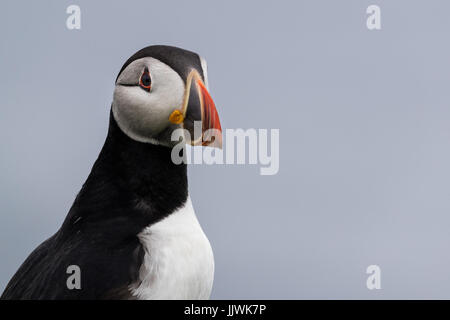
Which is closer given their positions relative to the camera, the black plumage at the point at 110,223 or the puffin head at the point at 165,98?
the black plumage at the point at 110,223

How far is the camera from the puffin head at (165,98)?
164 inches

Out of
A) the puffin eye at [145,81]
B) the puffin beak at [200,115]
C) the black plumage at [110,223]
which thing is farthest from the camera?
the puffin eye at [145,81]

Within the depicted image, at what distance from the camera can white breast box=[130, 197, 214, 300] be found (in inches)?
160

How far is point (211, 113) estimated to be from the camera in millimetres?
4152

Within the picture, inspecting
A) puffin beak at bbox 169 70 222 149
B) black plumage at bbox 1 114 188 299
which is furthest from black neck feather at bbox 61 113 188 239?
puffin beak at bbox 169 70 222 149

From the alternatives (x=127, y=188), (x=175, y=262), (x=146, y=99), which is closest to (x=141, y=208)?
(x=127, y=188)

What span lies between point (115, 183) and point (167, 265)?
0.54m

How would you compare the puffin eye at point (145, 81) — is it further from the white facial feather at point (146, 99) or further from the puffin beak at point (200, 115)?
the puffin beak at point (200, 115)

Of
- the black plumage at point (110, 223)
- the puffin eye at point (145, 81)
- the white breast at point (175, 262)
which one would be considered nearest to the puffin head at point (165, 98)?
the puffin eye at point (145, 81)

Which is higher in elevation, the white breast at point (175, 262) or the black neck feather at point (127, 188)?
the black neck feather at point (127, 188)

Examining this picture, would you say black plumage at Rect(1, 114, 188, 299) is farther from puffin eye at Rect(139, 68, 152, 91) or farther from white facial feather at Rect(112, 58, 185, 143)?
puffin eye at Rect(139, 68, 152, 91)
